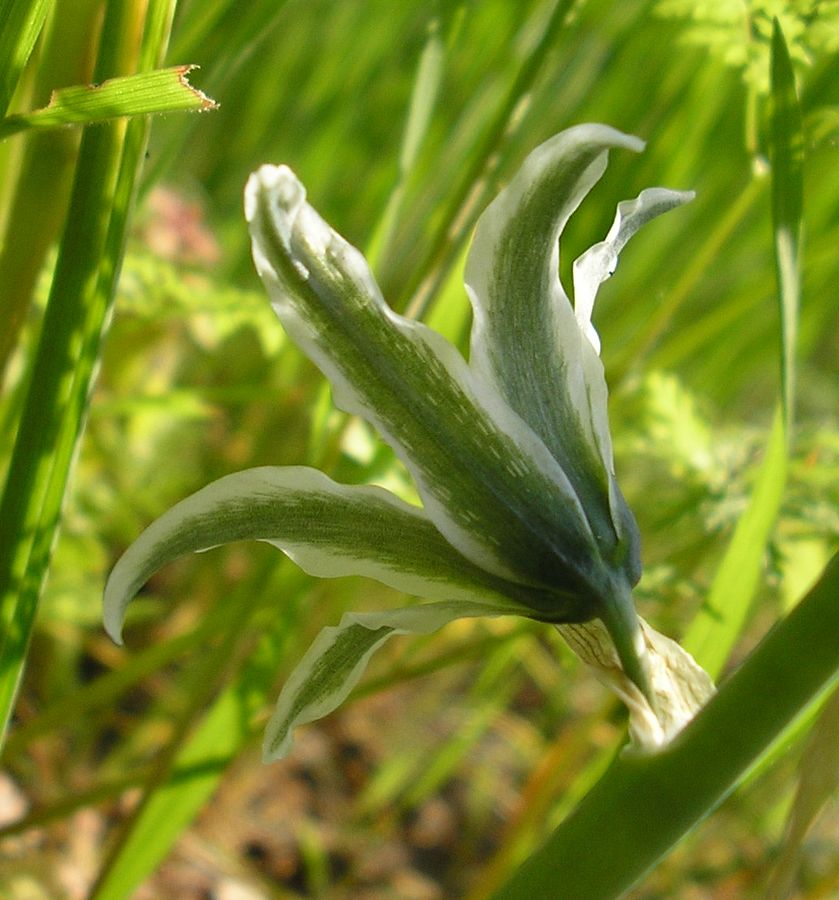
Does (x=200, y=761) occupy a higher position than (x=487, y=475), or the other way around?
(x=487, y=475)

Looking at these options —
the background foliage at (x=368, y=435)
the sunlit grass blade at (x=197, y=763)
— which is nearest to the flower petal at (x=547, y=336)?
Result: the background foliage at (x=368, y=435)

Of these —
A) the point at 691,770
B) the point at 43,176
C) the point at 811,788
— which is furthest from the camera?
the point at 43,176

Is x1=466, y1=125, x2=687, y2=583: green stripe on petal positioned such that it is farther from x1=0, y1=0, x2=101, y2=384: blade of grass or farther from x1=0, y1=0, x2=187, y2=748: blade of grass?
x1=0, y1=0, x2=101, y2=384: blade of grass

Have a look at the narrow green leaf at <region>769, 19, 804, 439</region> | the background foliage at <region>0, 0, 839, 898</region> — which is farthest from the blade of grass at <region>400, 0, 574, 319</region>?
the narrow green leaf at <region>769, 19, 804, 439</region>

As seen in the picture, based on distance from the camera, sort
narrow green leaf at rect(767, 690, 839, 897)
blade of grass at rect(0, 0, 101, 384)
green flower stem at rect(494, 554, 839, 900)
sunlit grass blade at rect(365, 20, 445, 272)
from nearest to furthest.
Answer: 1. green flower stem at rect(494, 554, 839, 900)
2. narrow green leaf at rect(767, 690, 839, 897)
3. blade of grass at rect(0, 0, 101, 384)
4. sunlit grass blade at rect(365, 20, 445, 272)

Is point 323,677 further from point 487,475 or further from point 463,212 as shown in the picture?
point 463,212

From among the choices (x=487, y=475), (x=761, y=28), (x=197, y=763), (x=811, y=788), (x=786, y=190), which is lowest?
(x=197, y=763)

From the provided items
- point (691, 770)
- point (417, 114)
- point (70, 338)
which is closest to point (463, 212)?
point (417, 114)
